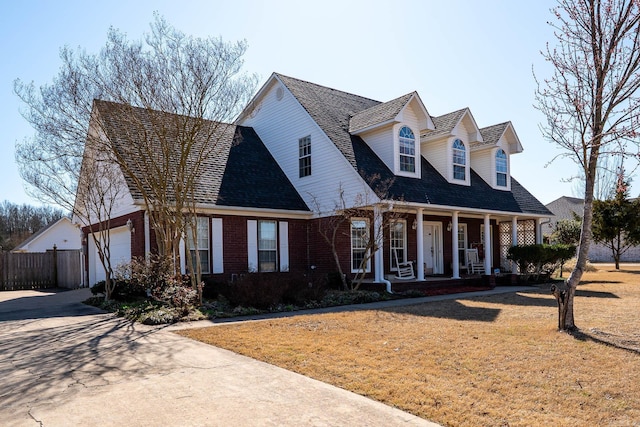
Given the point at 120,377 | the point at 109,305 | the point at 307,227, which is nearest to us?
the point at 120,377

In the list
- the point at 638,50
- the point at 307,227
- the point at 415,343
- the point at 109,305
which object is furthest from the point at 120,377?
the point at 307,227

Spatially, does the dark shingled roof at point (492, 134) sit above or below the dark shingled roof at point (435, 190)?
above

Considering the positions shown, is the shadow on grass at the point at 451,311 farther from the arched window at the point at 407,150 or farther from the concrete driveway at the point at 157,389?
the arched window at the point at 407,150

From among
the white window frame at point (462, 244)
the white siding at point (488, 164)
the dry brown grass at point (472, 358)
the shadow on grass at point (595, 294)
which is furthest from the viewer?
the white window frame at point (462, 244)

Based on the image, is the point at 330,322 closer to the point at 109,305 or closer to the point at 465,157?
the point at 109,305

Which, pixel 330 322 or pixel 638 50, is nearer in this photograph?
pixel 638 50

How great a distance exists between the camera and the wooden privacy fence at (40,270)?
22.9m

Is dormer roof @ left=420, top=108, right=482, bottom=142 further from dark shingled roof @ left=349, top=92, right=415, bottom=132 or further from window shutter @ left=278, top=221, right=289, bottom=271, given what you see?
window shutter @ left=278, top=221, right=289, bottom=271

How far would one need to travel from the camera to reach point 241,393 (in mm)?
5684

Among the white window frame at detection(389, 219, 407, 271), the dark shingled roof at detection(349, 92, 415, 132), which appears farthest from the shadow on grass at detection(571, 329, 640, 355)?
the white window frame at detection(389, 219, 407, 271)

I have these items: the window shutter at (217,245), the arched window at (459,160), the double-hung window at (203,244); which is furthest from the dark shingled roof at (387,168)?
the double-hung window at (203,244)

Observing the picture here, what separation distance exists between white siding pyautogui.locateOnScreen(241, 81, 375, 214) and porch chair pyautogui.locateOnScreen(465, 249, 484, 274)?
293 inches

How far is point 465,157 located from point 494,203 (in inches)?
89.3

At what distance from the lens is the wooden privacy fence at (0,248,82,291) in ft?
75.0
